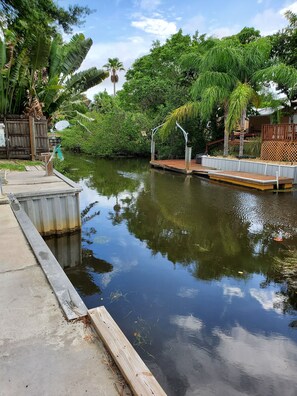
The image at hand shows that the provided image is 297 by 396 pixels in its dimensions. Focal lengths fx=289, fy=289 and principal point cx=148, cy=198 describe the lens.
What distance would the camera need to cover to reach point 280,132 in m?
12.6

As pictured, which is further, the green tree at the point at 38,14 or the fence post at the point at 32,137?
the fence post at the point at 32,137

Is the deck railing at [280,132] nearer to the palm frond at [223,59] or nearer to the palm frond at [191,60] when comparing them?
the palm frond at [223,59]

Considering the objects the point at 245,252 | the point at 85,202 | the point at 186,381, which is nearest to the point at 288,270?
the point at 245,252

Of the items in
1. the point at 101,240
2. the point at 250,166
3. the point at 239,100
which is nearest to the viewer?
the point at 101,240

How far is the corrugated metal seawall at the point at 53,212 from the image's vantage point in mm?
5930

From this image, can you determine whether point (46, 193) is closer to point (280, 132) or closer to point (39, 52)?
point (39, 52)

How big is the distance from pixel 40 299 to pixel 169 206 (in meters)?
6.67

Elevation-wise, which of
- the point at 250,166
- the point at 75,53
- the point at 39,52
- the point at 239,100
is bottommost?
the point at 250,166

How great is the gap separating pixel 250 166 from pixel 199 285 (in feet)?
31.4

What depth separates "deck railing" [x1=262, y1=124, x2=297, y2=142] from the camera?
12.0 meters

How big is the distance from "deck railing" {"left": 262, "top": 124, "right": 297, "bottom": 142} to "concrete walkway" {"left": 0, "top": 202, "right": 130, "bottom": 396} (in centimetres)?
1208

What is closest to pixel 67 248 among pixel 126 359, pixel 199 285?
pixel 199 285

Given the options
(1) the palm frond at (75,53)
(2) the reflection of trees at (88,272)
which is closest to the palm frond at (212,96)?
(1) the palm frond at (75,53)

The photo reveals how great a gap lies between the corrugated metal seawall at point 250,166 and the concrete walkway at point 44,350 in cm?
1089
